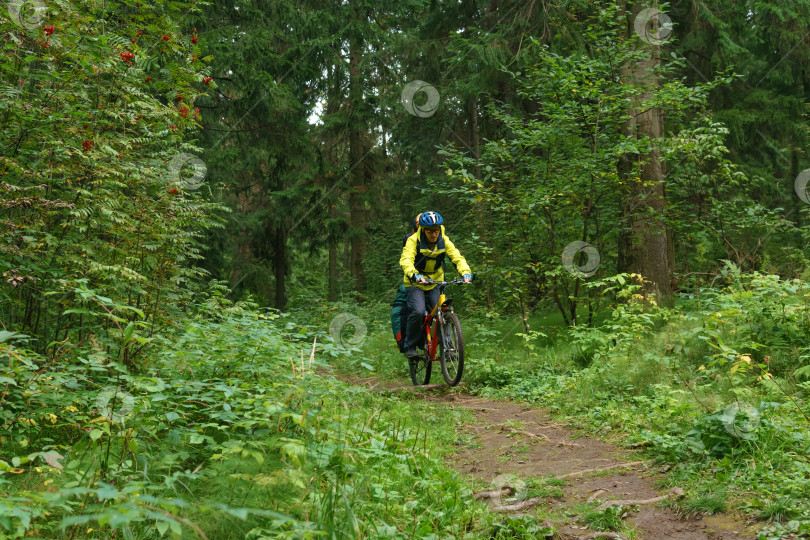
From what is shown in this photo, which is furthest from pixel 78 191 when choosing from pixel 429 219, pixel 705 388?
pixel 705 388

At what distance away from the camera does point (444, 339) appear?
7.14 meters

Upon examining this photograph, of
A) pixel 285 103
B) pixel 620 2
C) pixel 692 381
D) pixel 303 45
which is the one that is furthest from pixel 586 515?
pixel 303 45

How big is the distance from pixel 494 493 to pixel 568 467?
2.60ft

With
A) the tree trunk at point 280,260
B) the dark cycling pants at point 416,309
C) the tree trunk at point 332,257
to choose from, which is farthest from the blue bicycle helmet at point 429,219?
the tree trunk at point 280,260

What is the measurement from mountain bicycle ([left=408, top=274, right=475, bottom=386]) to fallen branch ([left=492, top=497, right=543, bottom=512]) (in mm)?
3315

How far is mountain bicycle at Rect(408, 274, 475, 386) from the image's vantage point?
698 cm

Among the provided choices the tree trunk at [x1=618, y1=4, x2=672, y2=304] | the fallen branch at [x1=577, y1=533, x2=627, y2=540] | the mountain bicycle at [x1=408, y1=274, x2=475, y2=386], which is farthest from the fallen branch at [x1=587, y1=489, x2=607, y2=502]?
the tree trunk at [x1=618, y1=4, x2=672, y2=304]

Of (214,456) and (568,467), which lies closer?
(214,456)

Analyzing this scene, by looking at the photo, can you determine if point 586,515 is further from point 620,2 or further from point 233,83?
point 233,83

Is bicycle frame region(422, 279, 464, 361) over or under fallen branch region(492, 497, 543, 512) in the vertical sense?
over

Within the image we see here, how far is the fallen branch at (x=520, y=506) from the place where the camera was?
→ 3.38 metres

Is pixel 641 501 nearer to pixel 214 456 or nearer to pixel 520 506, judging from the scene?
pixel 520 506

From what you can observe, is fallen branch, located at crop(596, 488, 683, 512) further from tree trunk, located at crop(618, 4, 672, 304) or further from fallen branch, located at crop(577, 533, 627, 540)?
tree trunk, located at crop(618, 4, 672, 304)

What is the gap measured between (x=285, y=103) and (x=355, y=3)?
4.93m
